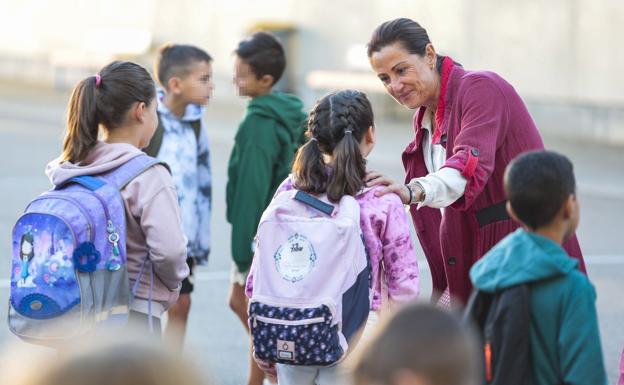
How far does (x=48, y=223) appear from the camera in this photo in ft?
13.6

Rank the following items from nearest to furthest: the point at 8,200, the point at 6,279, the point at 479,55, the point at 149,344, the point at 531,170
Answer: the point at 149,344 < the point at 531,170 < the point at 6,279 < the point at 8,200 < the point at 479,55

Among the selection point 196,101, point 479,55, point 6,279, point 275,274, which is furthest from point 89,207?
point 479,55

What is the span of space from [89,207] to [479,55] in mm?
14977

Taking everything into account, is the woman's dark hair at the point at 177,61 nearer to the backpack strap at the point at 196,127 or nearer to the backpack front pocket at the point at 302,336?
the backpack strap at the point at 196,127

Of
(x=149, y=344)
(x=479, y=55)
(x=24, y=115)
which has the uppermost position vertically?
(x=149, y=344)

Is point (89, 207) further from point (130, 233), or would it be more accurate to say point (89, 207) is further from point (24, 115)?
point (24, 115)

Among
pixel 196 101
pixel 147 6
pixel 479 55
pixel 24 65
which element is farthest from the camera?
pixel 24 65

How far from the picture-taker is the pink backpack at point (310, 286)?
13.4ft

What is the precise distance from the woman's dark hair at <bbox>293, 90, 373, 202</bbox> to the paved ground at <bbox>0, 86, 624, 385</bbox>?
78 cm

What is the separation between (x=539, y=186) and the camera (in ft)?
11.1

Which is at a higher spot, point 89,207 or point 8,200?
point 89,207

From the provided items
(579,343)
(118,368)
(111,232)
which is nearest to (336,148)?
(111,232)

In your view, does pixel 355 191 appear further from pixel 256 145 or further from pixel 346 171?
pixel 256 145

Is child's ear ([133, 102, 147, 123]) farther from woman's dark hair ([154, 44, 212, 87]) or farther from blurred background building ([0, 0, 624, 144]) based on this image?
blurred background building ([0, 0, 624, 144])
